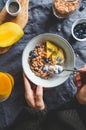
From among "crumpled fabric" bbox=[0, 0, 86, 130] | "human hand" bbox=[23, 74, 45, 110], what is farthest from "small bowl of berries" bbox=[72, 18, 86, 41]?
"human hand" bbox=[23, 74, 45, 110]

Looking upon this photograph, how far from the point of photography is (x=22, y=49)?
120 cm

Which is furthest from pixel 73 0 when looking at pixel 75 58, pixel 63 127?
pixel 63 127

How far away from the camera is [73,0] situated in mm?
1202

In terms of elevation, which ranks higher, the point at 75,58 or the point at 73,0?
the point at 73,0

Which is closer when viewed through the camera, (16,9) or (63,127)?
(16,9)

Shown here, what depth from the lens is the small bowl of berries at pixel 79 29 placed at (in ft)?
3.94

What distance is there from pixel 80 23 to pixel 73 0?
0.10m

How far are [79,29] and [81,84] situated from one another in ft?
0.73

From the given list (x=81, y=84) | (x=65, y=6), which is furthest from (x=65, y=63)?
(x=65, y=6)

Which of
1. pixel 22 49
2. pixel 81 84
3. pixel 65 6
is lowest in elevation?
pixel 81 84

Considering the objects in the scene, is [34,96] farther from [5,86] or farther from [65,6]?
[65,6]

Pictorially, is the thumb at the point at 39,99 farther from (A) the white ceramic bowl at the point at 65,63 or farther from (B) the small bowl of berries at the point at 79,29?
(B) the small bowl of berries at the point at 79,29

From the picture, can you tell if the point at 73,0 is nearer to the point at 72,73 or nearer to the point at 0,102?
the point at 72,73

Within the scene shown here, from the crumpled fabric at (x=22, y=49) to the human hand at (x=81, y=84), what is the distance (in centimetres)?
2
